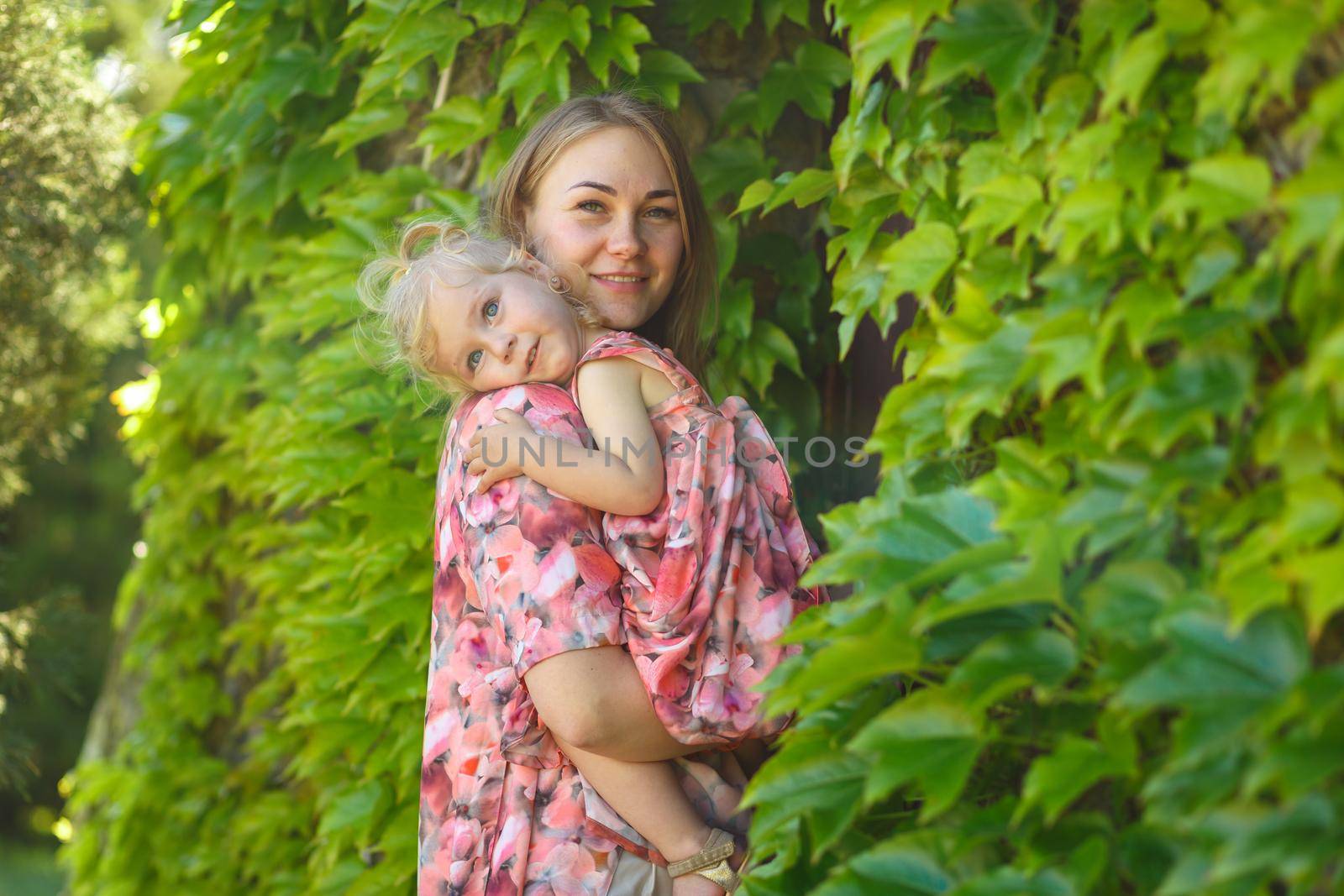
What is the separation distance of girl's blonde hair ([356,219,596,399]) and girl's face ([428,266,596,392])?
18 mm

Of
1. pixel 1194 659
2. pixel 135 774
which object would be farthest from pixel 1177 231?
pixel 135 774

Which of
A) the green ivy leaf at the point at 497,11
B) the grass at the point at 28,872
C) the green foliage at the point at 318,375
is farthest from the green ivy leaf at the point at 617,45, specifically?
the grass at the point at 28,872

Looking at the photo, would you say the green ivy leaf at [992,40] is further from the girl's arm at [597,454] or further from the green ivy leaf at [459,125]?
the green ivy leaf at [459,125]

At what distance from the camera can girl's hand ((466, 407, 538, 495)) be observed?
159 cm

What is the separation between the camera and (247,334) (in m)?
3.36

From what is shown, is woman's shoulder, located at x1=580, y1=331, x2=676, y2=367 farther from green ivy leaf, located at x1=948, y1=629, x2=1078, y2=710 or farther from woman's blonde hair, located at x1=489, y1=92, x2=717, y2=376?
green ivy leaf, located at x1=948, y1=629, x2=1078, y2=710

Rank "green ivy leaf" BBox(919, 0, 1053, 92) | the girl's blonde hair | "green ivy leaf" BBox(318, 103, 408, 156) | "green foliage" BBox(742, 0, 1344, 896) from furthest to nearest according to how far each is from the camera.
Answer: "green ivy leaf" BBox(318, 103, 408, 156) → the girl's blonde hair → "green ivy leaf" BBox(919, 0, 1053, 92) → "green foliage" BBox(742, 0, 1344, 896)

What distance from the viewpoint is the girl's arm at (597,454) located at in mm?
1569

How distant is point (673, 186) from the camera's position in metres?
1.97

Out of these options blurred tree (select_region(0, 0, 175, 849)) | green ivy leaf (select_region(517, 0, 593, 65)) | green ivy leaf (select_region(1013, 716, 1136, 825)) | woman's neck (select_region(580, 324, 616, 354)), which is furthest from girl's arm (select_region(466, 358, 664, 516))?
blurred tree (select_region(0, 0, 175, 849))

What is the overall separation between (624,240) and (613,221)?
5cm

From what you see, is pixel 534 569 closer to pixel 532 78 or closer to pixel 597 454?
pixel 597 454

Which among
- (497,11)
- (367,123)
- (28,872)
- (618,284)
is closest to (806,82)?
(497,11)

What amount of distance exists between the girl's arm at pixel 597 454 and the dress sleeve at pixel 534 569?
1.0 inches
